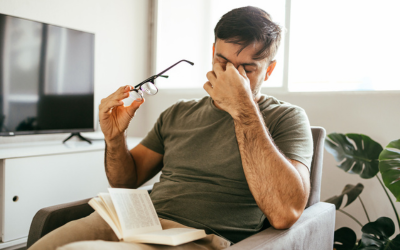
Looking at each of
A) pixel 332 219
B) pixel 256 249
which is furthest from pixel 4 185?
pixel 332 219

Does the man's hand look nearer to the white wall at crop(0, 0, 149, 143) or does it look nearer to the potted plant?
the potted plant

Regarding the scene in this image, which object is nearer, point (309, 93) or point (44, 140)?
point (309, 93)

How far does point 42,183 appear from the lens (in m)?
1.88

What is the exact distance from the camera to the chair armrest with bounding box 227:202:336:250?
849mm

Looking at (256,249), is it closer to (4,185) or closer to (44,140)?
(4,185)

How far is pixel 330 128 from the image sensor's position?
2164mm

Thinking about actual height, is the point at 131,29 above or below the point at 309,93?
above

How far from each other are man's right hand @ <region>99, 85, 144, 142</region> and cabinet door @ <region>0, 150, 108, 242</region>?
2.56 ft

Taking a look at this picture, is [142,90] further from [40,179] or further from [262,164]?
[40,179]

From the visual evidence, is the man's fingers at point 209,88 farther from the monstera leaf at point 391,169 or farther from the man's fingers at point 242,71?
the monstera leaf at point 391,169

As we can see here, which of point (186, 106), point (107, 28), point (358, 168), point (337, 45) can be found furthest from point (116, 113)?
point (107, 28)

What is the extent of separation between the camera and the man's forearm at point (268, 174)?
3.08ft

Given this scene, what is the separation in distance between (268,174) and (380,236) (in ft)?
3.29

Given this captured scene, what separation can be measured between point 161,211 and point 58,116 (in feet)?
4.73
